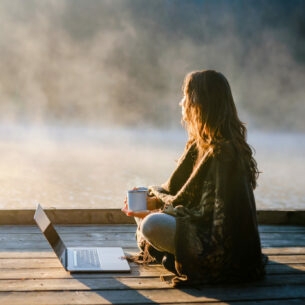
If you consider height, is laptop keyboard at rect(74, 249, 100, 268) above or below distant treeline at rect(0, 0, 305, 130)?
below

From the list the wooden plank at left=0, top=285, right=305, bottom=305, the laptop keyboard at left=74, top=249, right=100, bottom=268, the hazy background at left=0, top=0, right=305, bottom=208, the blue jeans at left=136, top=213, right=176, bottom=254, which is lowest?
the wooden plank at left=0, top=285, right=305, bottom=305

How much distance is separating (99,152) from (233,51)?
745cm

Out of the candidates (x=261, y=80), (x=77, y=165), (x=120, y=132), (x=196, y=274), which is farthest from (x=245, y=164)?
(x=120, y=132)

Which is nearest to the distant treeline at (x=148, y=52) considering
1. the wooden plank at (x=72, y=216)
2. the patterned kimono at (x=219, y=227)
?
the wooden plank at (x=72, y=216)

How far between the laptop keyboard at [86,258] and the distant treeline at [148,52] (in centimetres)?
1560

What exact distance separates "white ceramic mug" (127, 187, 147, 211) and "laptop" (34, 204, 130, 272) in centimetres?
26

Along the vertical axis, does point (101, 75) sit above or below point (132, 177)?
above

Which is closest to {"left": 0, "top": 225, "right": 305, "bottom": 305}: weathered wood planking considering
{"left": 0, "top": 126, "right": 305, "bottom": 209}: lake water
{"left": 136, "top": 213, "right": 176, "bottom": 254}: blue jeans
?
{"left": 136, "top": 213, "right": 176, "bottom": 254}: blue jeans

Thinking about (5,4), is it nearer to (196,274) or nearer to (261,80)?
(261,80)

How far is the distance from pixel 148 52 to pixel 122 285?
17.6 metres

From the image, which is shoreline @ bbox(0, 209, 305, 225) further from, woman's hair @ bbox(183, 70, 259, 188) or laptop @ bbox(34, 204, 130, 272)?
woman's hair @ bbox(183, 70, 259, 188)

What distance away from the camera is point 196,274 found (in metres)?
1.80

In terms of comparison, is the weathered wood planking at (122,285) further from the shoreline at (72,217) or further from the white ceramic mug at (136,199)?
the shoreline at (72,217)

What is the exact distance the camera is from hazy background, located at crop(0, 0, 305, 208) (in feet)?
55.9
